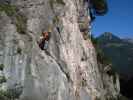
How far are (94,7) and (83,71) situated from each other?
79.6ft

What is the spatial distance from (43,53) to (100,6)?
32536 millimetres

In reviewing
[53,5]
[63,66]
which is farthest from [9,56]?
[53,5]

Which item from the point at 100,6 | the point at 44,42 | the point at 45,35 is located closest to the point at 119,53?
the point at 100,6

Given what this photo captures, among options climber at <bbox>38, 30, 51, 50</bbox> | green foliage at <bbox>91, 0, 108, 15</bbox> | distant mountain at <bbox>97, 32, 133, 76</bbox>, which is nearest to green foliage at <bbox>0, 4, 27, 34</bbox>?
climber at <bbox>38, 30, 51, 50</bbox>

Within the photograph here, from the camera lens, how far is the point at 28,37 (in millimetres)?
27297

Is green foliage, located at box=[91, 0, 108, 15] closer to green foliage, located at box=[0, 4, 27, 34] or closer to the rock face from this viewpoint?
the rock face

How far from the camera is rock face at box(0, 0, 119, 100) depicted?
Answer: 25297 millimetres

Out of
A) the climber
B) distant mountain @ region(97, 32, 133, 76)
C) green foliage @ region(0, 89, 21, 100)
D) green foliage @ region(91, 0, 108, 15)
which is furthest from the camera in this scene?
distant mountain @ region(97, 32, 133, 76)

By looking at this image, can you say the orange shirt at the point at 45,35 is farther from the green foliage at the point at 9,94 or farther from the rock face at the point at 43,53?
the green foliage at the point at 9,94

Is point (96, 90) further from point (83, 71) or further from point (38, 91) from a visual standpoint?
point (38, 91)

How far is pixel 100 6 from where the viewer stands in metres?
58.1

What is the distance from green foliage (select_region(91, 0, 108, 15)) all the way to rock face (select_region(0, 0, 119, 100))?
21174 mm

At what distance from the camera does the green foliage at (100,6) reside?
5732cm

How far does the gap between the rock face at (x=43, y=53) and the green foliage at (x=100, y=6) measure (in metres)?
21.2
